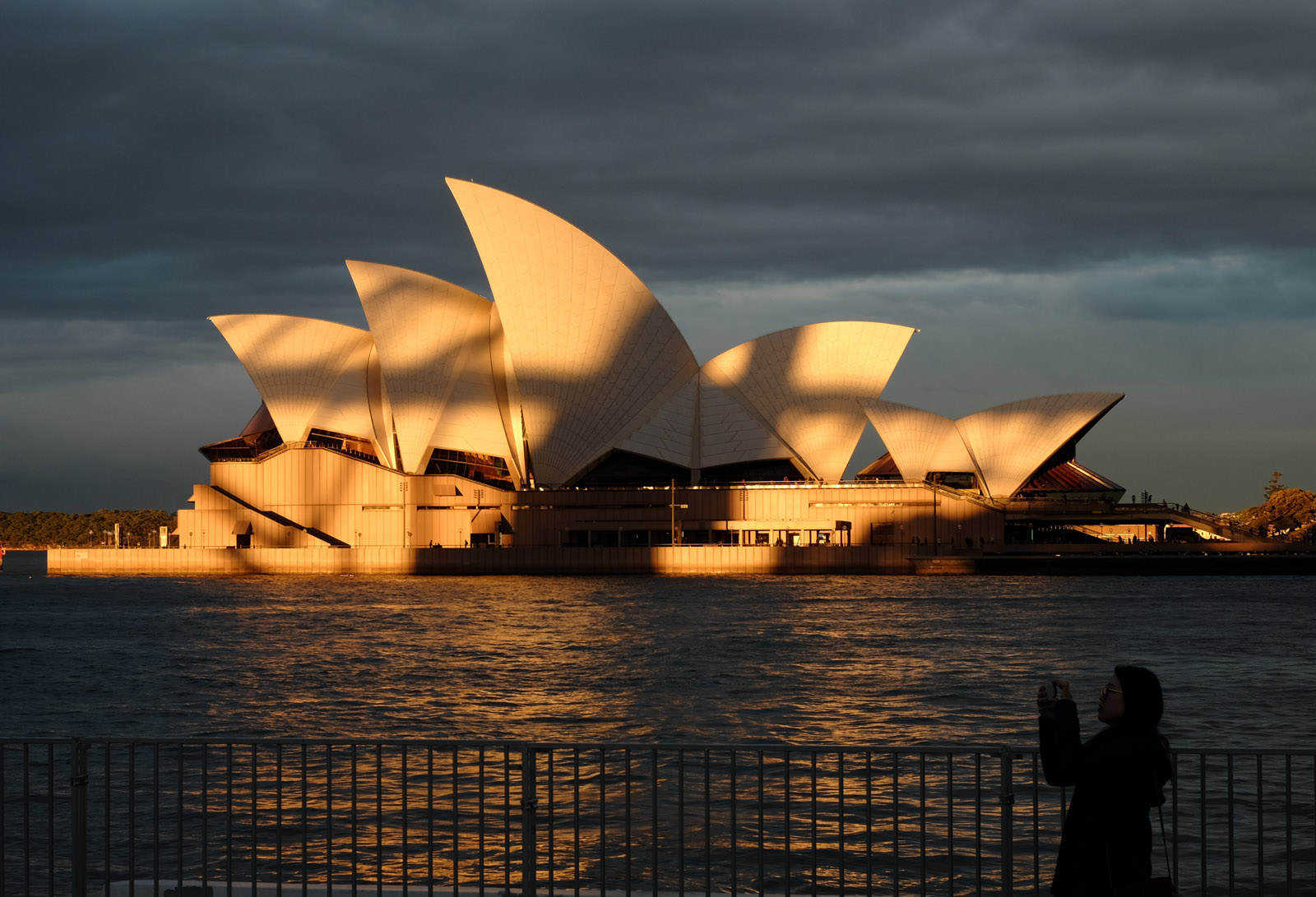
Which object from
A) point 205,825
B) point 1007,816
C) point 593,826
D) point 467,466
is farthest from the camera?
point 467,466

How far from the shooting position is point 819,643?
28125 millimetres

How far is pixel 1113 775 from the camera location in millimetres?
4762

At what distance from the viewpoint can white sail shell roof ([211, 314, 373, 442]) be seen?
213ft

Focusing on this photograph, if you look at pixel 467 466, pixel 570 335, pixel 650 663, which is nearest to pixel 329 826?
pixel 650 663

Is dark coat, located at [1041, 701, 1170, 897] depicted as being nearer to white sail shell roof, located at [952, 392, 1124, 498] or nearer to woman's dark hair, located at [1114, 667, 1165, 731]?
woman's dark hair, located at [1114, 667, 1165, 731]

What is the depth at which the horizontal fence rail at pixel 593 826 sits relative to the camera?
7.50 metres

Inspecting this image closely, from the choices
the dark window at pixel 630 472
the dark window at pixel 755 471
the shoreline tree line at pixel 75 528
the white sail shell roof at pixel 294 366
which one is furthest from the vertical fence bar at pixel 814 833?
the shoreline tree line at pixel 75 528

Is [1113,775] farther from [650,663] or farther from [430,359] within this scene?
[430,359]

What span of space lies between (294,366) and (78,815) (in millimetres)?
60663

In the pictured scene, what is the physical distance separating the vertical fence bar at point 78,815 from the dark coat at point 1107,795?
4343mm

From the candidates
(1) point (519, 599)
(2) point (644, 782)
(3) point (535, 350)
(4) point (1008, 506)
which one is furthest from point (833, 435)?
(2) point (644, 782)

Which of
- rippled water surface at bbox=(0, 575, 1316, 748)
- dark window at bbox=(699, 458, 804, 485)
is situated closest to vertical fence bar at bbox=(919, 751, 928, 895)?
rippled water surface at bbox=(0, 575, 1316, 748)

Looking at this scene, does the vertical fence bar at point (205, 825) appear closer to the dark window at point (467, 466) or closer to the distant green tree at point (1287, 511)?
the dark window at point (467, 466)

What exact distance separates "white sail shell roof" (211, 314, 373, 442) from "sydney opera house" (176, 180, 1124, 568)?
0.29ft
